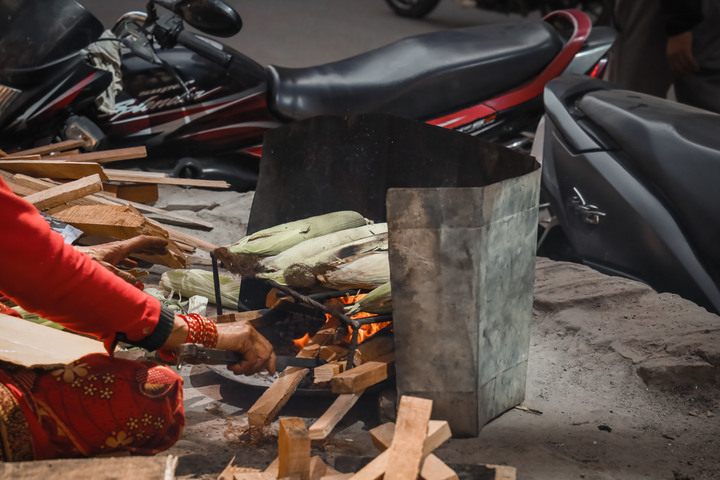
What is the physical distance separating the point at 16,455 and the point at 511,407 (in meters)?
1.54

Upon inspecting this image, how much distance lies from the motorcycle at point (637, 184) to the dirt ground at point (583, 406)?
0.38ft

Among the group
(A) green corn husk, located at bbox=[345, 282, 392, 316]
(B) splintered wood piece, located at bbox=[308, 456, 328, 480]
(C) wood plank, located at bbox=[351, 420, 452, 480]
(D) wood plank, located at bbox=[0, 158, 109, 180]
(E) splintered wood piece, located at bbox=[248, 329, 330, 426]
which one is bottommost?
(E) splintered wood piece, located at bbox=[248, 329, 330, 426]

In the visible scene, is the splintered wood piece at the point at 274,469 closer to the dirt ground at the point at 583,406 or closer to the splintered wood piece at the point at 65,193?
the dirt ground at the point at 583,406

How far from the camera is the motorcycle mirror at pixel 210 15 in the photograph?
12.1 feet

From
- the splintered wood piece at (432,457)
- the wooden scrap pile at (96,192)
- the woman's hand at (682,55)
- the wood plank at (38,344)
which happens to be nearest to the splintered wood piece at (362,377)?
the splintered wood piece at (432,457)

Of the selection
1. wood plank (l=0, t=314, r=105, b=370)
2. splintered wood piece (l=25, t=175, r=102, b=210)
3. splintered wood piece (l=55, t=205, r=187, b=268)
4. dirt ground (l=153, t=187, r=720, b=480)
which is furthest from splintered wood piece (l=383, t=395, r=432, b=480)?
splintered wood piece (l=25, t=175, r=102, b=210)

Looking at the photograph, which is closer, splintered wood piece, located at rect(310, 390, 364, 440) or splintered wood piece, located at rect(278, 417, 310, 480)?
splintered wood piece, located at rect(278, 417, 310, 480)

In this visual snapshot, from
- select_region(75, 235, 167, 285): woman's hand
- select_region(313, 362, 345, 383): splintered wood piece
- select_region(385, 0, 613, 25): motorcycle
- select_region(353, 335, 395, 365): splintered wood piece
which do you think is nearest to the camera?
select_region(313, 362, 345, 383): splintered wood piece

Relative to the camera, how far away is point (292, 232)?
3.02 m

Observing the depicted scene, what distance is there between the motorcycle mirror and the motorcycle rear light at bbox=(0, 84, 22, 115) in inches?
38.0

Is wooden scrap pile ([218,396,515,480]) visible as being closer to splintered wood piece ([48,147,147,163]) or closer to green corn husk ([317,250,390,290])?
green corn husk ([317,250,390,290])

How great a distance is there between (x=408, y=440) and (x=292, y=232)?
139 centimetres

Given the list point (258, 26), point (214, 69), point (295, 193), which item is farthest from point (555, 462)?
point (258, 26)

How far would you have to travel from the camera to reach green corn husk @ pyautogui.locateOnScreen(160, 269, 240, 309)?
336 cm
